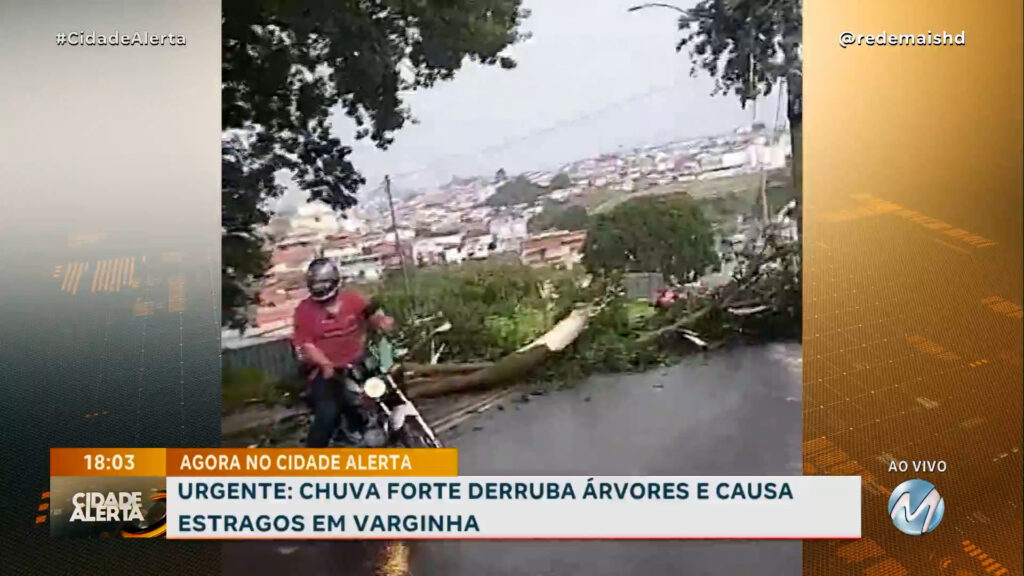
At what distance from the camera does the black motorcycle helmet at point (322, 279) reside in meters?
1.84

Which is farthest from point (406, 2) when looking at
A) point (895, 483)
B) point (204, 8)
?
point (895, 483)

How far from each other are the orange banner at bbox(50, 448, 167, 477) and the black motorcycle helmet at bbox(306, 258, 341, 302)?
0.58 m

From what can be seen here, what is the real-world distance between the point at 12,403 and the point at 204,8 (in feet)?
3.79

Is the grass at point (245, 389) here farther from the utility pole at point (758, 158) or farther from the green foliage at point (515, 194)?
the utility pole at point (758, 158)

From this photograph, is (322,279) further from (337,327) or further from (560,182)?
(560,182)

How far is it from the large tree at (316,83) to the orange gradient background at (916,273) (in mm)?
914

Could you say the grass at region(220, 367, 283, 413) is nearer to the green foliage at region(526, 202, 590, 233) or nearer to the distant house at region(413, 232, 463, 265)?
the distant house at region(413, 232, 463, 265)

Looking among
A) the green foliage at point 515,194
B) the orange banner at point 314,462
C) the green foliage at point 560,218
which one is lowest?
the orange banner at point 314,462

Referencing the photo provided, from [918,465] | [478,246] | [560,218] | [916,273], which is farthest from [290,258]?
[918,465]

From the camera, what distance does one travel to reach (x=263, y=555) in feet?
6.10

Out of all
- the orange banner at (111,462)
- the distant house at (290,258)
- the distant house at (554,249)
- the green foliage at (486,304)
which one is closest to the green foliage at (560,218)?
the distant house at (554,249)

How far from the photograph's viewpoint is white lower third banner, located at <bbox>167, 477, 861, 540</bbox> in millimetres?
1848

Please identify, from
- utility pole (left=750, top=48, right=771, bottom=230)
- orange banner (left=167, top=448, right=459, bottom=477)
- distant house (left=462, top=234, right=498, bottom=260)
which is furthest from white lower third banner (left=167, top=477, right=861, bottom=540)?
utility pole (left=750, top=48, right=771, bottom=230)

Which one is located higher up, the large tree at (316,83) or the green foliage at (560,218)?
the large tree at (316,83)
